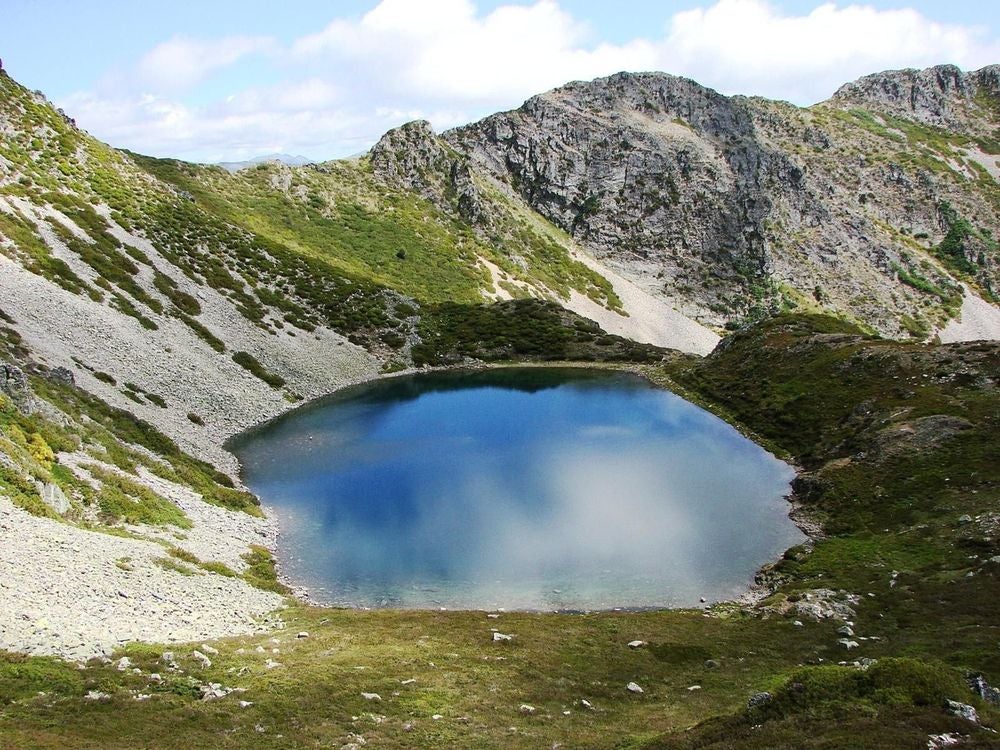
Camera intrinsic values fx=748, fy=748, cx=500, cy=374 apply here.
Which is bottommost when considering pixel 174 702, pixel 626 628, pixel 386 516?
pixel 174 702

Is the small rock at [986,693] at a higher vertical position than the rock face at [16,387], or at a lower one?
lower

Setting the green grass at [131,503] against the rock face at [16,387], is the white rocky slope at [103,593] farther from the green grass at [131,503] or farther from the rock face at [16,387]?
the rock face at [16,387]

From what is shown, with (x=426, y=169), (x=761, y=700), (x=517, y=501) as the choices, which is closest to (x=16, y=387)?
(x=517, y=501)

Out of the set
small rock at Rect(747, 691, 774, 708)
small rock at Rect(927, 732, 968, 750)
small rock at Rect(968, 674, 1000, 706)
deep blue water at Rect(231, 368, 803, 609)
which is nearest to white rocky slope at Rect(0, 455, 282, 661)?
deep blue water at Rect(231, 368, 803, 609)

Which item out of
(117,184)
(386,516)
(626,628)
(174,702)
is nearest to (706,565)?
(626,628)

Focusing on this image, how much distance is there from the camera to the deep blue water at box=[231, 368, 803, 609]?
132 ft

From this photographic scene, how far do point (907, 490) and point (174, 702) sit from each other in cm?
4418

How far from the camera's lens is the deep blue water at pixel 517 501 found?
1578 inches

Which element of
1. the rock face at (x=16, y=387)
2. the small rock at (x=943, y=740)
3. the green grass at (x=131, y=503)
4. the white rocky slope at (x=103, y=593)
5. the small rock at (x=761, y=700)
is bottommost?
the small rock at (x=943, y=740)

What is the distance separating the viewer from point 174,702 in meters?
20.0

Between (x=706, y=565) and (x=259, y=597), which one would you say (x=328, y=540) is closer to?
(x=259, y=597)

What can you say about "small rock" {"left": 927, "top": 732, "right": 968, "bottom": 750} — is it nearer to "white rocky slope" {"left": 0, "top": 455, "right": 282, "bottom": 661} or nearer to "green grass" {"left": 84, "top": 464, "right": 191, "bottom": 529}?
"white rocky slope" {"left": 0, "top": 455, "right": 282, "bottom": 661}

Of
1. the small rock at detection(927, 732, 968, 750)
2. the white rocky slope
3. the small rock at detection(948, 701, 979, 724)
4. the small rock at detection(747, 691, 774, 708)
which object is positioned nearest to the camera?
the small rock at detection(927, 732, 968, 750)

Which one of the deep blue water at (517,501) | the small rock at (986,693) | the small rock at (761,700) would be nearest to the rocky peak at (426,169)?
the deep blue water at (517,501)
